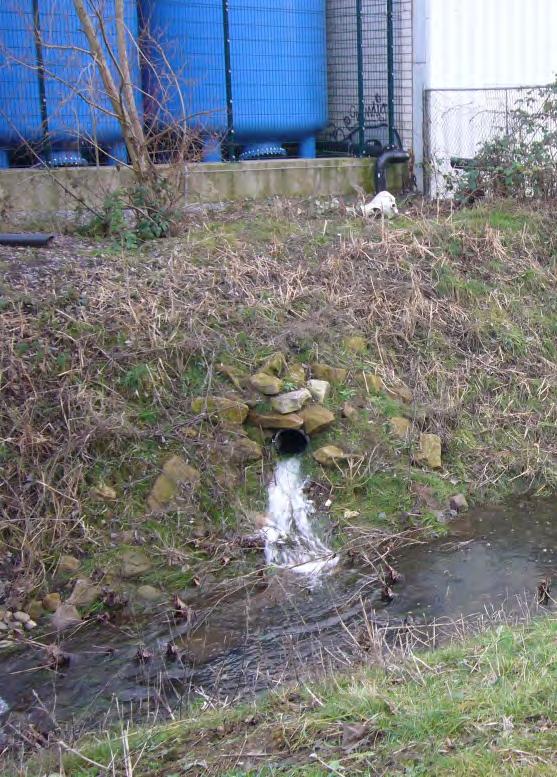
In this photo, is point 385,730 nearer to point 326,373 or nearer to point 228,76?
point 326,373

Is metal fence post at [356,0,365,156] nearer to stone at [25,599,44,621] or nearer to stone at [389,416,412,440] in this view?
stone at [389,416,412,440]

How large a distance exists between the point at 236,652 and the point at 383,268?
179 inches

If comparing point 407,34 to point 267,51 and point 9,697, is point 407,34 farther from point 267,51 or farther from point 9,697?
point 9,697

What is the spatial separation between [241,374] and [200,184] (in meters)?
3.64

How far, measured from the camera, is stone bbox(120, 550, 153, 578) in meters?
6.26

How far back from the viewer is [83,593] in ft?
19.9

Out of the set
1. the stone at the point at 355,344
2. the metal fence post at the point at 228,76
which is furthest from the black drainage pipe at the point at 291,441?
the metal fence post at the point at 228,76

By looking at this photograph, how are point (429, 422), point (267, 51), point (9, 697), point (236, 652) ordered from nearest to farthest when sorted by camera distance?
point (9, 697)
point (236, 652)
point (429, 422)
point (267, 51)

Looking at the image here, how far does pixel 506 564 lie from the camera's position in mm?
6391

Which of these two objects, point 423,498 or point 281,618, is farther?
point 423,498

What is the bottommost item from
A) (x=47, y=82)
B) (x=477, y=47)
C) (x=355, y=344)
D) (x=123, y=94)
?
(x=355, y=344)

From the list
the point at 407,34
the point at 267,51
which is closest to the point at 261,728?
the point at 267,51

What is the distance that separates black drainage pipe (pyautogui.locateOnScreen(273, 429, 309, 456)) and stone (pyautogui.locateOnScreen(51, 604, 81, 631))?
6.74 ft

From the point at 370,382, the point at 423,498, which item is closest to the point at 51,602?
the point at 423,498
